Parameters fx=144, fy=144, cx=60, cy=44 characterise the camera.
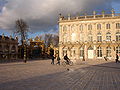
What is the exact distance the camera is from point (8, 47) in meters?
55.5

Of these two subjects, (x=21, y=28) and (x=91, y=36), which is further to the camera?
(x=21, y=28)

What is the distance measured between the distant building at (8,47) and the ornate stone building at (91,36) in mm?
20621

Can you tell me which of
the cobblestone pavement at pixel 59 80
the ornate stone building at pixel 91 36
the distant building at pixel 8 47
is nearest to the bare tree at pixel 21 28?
the distant building at pixel 8 47

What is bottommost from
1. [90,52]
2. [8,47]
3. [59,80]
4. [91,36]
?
[59,80]

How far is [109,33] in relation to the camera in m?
43.7

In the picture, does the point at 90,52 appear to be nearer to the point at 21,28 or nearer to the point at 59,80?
the point at 21,28

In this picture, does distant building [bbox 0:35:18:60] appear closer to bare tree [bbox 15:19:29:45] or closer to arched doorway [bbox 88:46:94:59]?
bare tree [bbox 15:19:29:45]

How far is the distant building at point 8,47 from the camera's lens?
173 feet

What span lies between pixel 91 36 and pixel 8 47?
1243 inches

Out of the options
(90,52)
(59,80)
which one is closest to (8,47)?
(90,52)

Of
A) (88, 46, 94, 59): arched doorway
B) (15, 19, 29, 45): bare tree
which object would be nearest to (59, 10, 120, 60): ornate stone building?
(88, 46, 94, 59): arched doorway

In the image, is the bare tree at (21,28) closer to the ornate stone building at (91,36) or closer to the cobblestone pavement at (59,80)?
the ornate stone building at (91,36)

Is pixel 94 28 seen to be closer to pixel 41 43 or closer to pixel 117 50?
pixel 117 50

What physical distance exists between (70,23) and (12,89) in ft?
137
